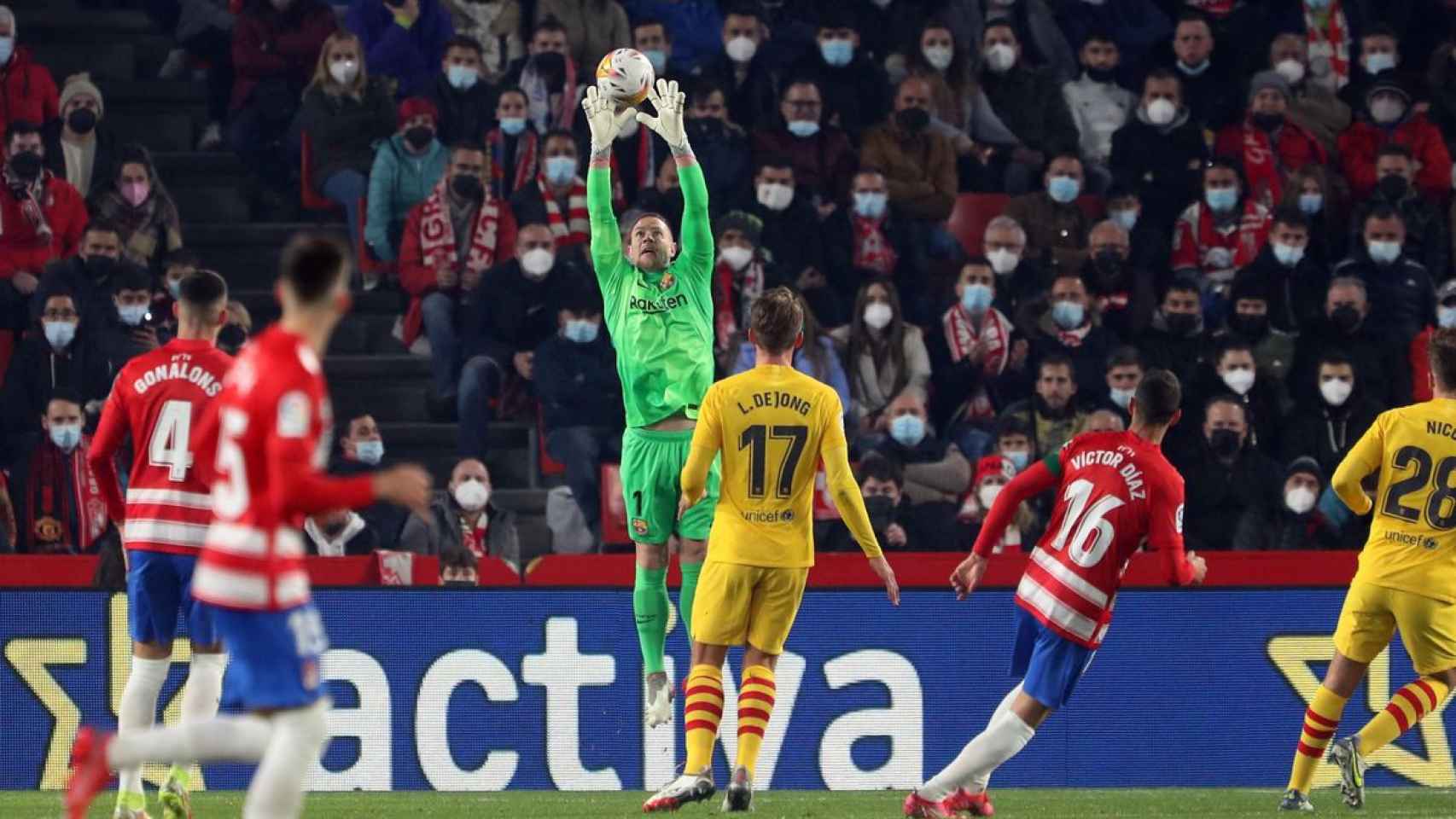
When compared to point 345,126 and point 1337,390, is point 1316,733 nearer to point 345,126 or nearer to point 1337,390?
point 1337,390

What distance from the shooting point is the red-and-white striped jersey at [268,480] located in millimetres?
6578

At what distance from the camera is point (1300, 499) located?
1573 centimetres

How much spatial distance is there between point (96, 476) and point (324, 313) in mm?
2859

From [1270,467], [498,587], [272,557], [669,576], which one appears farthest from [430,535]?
[272,557]

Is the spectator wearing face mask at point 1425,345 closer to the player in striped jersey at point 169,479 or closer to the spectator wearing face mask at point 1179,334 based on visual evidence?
the spectator wearing face mask at point 1179,334

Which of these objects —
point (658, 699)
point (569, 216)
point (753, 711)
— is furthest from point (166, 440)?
point (569, 216)

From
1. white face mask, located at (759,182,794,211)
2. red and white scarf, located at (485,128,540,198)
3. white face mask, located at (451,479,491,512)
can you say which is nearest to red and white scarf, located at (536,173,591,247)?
red and white scarf, located at (485,128,540,198)

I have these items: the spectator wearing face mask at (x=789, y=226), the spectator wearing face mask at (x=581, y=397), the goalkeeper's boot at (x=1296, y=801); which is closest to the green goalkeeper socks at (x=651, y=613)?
the goalkeeper's boot at (x=1296, y=801)

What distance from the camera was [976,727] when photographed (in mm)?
12438

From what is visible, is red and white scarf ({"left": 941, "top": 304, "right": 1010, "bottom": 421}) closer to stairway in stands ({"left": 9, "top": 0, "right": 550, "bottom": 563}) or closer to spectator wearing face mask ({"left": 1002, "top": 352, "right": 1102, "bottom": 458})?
spectator wearing face mask ({"left": 1002, "top": 352, "right": 1102, "bottom": 458})

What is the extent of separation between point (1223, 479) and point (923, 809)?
6.91 m

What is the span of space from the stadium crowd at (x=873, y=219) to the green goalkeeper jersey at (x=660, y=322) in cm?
348

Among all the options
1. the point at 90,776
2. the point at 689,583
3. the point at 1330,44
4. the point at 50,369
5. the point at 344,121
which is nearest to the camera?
the point at 90,776

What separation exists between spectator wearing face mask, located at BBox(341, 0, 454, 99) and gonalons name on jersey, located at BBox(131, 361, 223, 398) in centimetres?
1001
